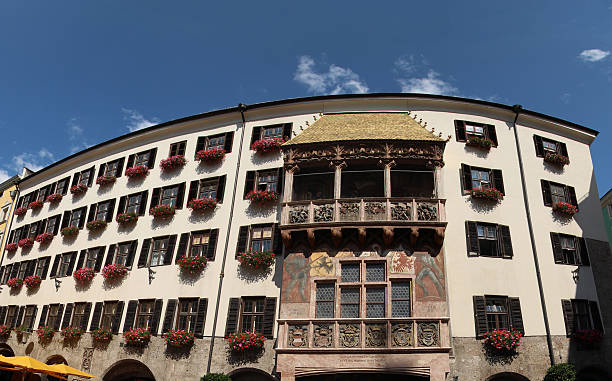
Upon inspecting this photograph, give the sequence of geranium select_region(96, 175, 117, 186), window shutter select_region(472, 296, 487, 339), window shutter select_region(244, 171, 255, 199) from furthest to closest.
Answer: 1. geranium select_region(96, 175, 117, 186)
2. window shutter select_region(244, 171, 255, 199)
3. window shutter select_region(472, 296, 487, 339)

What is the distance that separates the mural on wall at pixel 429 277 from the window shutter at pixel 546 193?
7544 mm

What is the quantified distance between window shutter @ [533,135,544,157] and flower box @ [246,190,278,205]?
14.5 meters

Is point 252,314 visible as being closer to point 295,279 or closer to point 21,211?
point 295,279

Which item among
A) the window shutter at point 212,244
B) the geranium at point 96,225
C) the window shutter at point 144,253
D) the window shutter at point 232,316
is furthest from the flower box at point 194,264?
the geranium at point 96,225

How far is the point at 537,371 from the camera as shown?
19.6m

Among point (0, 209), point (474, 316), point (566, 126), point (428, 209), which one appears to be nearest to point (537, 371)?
point (474, 316)

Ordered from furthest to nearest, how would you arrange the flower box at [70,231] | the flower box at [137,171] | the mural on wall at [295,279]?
1. the flower box at [70,231]
2. the flower box at [137,171]
3. the mural on wall at [295,279]

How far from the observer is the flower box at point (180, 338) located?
2212 centimetres

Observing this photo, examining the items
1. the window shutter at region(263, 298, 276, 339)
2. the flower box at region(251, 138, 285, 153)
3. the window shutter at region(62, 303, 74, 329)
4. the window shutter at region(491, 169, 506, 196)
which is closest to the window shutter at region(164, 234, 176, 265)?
the window shutter at region(263, 298, 276, 339)

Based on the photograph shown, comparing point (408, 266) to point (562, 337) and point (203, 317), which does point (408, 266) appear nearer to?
point (562, 337)

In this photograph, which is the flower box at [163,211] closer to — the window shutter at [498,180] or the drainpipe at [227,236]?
the drainpipe at [227,236]

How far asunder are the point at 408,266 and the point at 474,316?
3.64m

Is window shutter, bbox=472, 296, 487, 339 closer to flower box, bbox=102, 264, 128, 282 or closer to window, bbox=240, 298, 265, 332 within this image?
window, bbox=240, 298, 265, 332

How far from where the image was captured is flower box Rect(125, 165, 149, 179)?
2925cm
